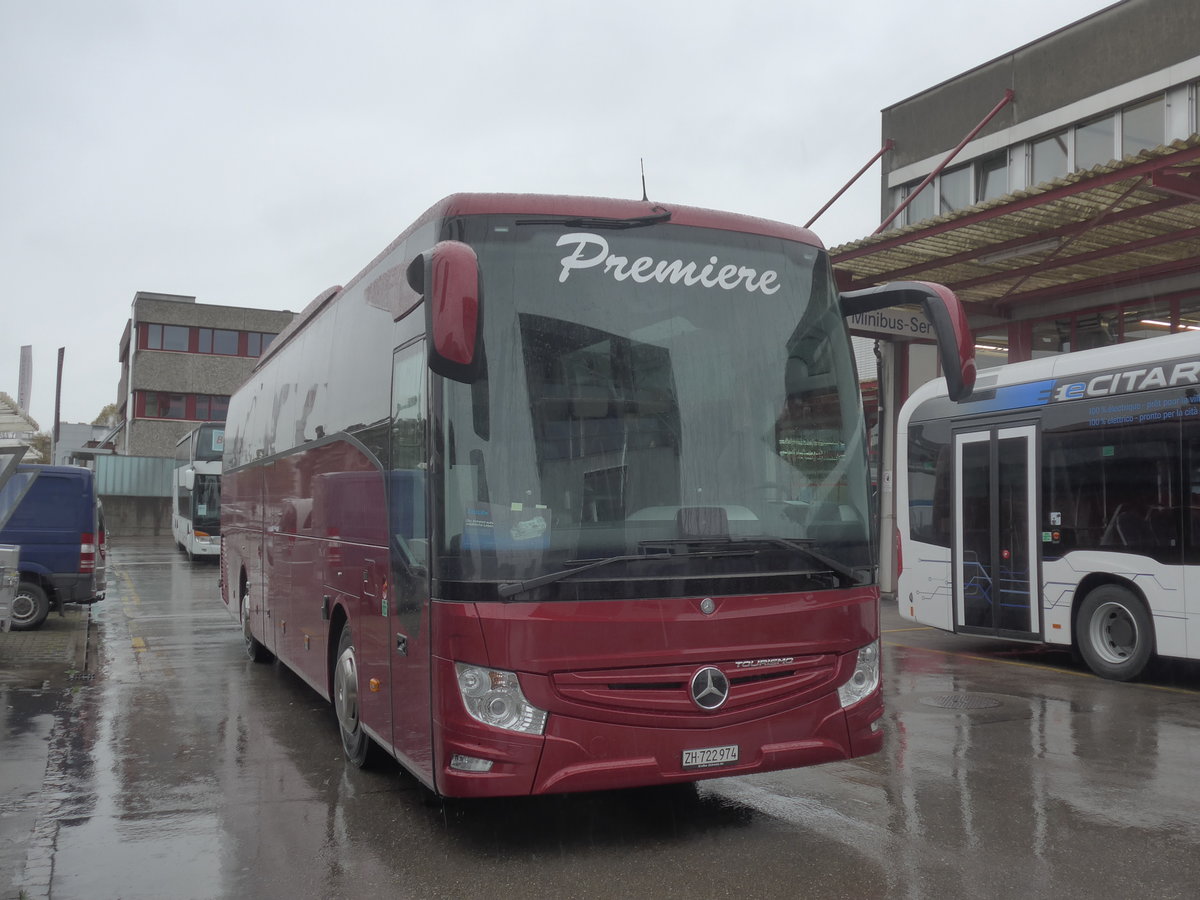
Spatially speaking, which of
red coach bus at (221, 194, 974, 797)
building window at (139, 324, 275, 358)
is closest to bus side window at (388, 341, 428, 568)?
red coach bus at (221, 194, 974, 797)

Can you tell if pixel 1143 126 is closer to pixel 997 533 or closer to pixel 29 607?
pixel 997 533

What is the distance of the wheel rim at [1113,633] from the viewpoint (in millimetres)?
10969

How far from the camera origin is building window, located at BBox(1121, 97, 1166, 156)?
18406 mm

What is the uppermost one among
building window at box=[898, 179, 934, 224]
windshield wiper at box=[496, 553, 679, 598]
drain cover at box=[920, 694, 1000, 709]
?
building window at box=[898, 179, 934, 224]

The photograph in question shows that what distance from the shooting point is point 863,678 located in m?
5.73

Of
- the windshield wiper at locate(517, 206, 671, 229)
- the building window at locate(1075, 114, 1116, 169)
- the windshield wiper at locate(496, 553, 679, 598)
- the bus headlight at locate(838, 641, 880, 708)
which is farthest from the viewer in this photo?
the building window at locate(1075, 114, 1116, 169)

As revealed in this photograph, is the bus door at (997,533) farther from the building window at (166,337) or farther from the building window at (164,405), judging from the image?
the building window at (166,337)

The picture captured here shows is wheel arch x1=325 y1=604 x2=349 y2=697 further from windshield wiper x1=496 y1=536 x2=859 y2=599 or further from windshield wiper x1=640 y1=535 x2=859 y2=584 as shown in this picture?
windshield wiper x1=640 y1=535 x2=859 y2=584

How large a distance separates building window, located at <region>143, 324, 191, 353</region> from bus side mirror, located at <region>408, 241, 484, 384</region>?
178 feet

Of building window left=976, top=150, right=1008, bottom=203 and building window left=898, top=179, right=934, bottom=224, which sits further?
building window left=898, top=179, right=934, bottom=224

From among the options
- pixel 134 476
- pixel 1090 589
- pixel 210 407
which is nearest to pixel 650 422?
pixel 1090 589

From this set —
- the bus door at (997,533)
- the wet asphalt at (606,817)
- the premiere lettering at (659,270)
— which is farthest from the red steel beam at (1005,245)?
the premiere lettering at (659,270)

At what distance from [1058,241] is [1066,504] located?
4892 millimetres

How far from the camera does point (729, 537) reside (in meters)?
5.29
